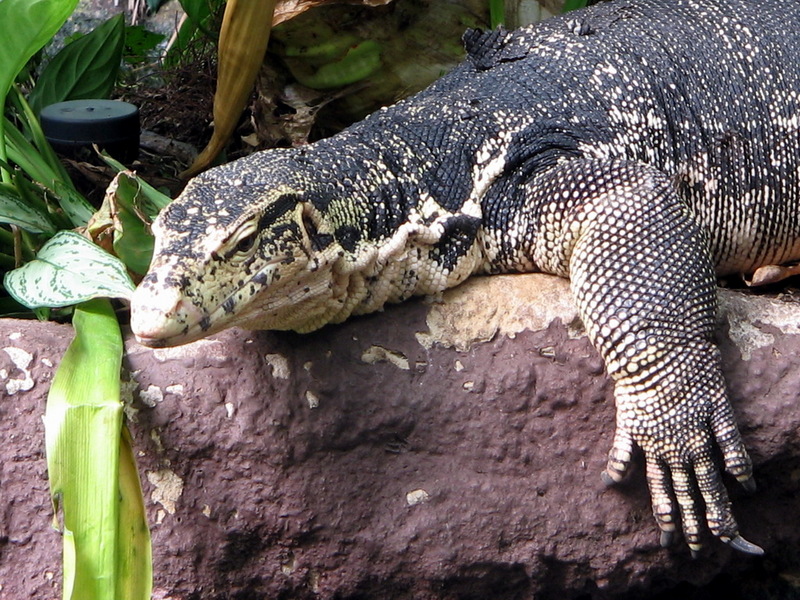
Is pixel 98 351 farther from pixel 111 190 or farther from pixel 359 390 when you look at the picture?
pixel 359 390

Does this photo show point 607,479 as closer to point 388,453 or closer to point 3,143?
point 388,453

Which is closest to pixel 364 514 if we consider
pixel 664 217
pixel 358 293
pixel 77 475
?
pixel 358 293

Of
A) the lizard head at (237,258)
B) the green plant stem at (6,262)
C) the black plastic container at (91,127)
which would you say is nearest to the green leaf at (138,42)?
the black plastic container at (91,127)

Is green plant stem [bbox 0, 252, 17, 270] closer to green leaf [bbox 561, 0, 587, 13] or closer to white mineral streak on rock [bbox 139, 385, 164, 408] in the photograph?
white mineral streak on rock [bbox 139, 385, 164, 408]

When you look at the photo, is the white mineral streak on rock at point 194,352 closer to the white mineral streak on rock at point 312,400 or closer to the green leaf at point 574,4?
the white mineral streak on rock at point 312,400

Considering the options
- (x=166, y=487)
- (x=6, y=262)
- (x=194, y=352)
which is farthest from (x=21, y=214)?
(x=166, y=487)
